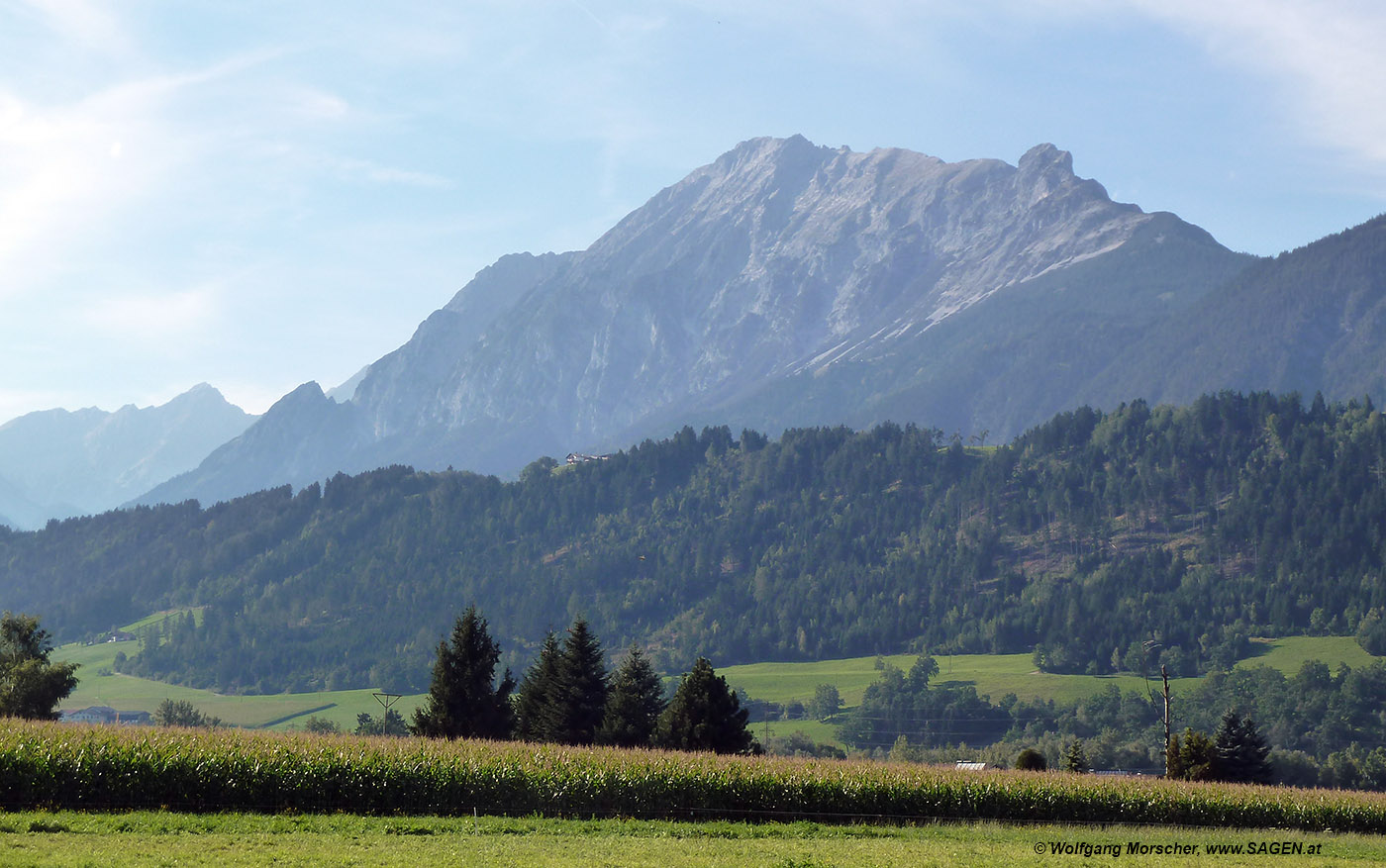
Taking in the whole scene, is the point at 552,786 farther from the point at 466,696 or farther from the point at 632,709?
the point at 466,696

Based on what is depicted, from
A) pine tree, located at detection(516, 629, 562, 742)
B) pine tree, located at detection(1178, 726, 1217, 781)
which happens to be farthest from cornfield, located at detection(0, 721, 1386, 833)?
pine tree, located at detection(1178, 726, 1217, 781)

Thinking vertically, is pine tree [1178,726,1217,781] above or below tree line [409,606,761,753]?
below

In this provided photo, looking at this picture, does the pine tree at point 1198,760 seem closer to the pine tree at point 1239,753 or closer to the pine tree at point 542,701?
the pine tree at point 1239,753

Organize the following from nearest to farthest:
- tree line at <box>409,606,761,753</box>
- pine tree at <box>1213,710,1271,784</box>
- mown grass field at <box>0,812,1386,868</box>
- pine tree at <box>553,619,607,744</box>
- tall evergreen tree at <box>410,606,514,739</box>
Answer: mown grass field at <box>0,812,1386,868</box>
tree line at <box>409,606,761,753</box>
tall evergreen tree at <box>410,606,514,739</box>
pine tree at <box>553,619,607,744</box>
pine tree at <box>1213,710,1271,784</box>

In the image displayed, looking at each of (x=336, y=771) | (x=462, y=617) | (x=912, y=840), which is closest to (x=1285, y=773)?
(x=462, y=617)

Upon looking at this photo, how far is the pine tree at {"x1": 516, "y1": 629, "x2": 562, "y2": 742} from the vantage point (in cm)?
9806

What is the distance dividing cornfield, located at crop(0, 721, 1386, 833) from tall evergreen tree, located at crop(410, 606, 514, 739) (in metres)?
30.6

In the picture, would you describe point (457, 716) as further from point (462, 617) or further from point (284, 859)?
point (284, 859)

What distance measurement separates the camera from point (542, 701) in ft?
343

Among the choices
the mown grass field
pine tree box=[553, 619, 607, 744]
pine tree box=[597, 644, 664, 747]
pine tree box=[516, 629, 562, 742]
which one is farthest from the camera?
pine tree box=[516, 629, 562, 742]

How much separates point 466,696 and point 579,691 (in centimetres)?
906

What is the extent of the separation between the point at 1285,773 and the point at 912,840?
16449 centimetres

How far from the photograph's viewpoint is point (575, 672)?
99500 millimetres

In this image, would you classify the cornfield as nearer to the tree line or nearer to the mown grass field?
the mown grass field
